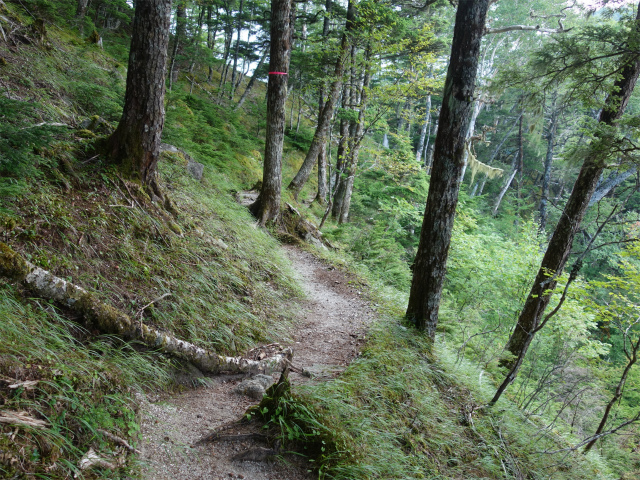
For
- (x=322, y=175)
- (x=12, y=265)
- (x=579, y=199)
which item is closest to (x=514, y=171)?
(x=322, y=175)

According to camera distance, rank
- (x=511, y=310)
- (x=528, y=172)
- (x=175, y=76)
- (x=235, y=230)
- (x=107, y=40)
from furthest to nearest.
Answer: (x=528, y=172), (x=175, y=76), (x=107, y=40), (x=511, y=310), (x=235, y=230)

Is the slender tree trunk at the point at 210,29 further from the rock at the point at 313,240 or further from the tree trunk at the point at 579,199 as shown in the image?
the tree trunk at the point at 579,199

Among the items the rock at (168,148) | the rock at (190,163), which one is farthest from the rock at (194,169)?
the rock at (168,148)

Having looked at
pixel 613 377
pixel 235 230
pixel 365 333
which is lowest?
pixel 613 377

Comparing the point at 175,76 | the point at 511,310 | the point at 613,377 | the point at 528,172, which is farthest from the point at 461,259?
the point at 528,172

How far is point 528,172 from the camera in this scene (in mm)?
31250

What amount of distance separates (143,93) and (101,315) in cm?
277

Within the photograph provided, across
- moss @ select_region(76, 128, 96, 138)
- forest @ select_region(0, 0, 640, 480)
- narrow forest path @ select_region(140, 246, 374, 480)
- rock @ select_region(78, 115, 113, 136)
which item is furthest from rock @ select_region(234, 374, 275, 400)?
rock @ select_region(78, 115, 113, 136)

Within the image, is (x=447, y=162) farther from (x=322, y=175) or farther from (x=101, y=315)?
(x=322, y=175)

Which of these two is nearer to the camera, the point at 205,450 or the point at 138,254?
the point at 205,450

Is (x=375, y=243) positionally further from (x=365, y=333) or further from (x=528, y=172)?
(x=528, y=172)

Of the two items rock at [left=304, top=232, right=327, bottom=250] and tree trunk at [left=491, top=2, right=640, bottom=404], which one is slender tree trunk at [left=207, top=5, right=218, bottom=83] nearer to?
rock at [left=304, top=232, right=327, bottom=250]

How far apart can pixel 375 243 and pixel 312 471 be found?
25.8ft

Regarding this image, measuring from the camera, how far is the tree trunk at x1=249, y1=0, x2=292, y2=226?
7512mm
